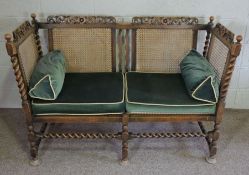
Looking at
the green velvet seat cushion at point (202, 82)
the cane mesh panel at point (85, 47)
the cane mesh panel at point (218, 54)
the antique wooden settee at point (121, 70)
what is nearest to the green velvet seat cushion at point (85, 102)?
the antique wooden settee at point (121, 70)

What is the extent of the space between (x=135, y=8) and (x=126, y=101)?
31.0 inches

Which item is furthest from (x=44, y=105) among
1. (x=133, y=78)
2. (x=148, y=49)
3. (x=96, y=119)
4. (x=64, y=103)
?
(x=148, y=49)

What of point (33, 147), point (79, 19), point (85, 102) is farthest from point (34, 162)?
point (79, 19)

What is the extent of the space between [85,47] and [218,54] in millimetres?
950

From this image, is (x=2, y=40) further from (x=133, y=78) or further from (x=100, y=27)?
(x=133, y=78)

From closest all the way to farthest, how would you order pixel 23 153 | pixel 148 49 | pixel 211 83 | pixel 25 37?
1. pixel 211 83
2. pixel 25 37
3. pixel 23 153
4. pixel 148 49

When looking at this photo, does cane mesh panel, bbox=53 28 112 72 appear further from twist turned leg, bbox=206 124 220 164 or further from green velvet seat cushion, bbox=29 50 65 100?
twist turned leg, bbox=206 124 220 164

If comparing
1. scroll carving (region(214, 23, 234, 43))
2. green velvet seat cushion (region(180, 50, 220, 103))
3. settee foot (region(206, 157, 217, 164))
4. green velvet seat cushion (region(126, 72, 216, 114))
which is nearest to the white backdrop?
scroll carving (region(214, 23, 234, 43))

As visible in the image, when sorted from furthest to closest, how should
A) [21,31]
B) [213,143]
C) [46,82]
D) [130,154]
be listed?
[130,154], [213,143], [21,31], [46,82]

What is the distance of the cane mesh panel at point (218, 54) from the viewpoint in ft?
6.05

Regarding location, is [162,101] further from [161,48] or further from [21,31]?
[21,31]

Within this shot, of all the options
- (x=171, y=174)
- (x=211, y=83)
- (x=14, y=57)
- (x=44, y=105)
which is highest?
(x=14, y=57)

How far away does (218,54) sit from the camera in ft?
6.44

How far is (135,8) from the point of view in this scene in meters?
2.19
